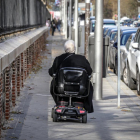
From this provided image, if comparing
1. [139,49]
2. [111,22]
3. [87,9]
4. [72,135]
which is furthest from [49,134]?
[111,22]

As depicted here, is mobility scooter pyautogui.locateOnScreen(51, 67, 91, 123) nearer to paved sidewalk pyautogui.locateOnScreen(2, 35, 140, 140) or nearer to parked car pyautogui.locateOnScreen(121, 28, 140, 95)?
paved sidewalk pyautogui.locateOnScreen(2, 35, 140, 140)

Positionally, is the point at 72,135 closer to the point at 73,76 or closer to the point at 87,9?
the point at 73,76

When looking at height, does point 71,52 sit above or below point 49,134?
above

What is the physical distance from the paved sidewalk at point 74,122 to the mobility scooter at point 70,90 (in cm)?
17

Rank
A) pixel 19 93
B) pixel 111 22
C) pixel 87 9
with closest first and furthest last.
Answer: pixel 19 93
pixel 87 9
pixel 111 22

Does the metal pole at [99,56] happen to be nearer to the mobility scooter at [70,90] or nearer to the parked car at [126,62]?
the parked car at [126,62]

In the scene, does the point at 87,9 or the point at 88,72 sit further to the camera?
the point at 87,9

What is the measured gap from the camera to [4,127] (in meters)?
7.75

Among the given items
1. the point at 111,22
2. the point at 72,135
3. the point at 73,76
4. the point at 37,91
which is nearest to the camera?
the point at 72,135

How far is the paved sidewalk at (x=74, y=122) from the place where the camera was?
24.3ft

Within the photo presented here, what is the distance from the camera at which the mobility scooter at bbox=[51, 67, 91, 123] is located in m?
8.27

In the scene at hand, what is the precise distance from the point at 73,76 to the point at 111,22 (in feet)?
103

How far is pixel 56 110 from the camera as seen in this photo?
848 cm

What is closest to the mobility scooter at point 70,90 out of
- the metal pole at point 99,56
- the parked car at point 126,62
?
the metal pole at point 99,56
